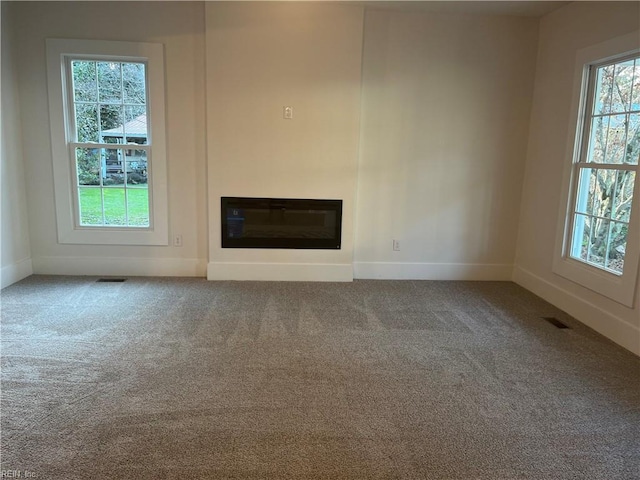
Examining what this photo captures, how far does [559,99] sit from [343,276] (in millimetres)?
2605

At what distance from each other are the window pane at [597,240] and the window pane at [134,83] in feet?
13.8

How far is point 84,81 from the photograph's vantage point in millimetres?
4094

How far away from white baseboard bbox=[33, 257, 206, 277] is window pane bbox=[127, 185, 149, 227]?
39 cm

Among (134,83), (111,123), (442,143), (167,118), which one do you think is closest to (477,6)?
(442,143)

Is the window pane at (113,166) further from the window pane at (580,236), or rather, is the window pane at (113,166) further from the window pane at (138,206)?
the window pane at (580,236)

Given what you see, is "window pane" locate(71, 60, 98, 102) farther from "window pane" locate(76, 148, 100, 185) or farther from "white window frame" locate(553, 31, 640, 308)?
"white window frame" locate(553, 31, 640, 308)

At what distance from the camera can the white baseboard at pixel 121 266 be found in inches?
170

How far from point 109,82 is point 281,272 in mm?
2500

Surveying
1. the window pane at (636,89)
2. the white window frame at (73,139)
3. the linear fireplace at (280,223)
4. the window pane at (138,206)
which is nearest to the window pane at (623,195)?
the window pane at (636,89)

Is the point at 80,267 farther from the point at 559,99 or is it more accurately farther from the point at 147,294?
the point at 559,99

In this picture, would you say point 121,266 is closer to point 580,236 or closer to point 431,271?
point 431,271

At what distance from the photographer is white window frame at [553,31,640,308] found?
2.98 m

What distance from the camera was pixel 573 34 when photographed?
3.67 metres

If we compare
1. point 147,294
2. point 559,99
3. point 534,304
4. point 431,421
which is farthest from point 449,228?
point 147,294
